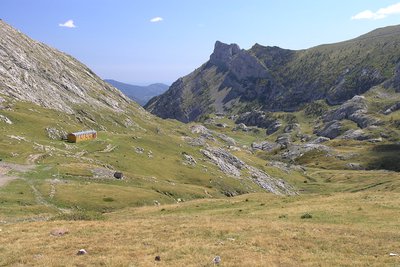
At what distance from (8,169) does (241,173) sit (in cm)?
8966

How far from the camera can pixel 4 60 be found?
177 m

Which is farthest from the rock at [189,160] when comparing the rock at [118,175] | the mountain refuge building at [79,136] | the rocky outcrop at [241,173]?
the rock at [118,175]

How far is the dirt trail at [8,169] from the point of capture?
69.8 meters

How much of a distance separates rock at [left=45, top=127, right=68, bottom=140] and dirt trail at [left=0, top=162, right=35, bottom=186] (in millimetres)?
40076

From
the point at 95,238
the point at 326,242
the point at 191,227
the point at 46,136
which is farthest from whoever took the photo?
the point at 46,136

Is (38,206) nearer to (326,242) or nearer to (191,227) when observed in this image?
(191,227)

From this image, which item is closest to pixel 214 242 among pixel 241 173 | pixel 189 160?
pixel 189 160

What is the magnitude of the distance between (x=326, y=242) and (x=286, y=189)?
421 ft

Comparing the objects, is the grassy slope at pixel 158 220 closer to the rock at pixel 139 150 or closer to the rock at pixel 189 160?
the rock at pixel 139 150

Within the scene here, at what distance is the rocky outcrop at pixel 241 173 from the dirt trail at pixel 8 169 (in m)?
74.2

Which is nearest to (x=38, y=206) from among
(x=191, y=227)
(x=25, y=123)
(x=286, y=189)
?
(x=191, y=227)

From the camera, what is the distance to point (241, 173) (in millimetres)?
149875

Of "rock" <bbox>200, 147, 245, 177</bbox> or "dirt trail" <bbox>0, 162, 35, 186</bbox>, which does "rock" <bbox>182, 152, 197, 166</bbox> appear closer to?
"rock" <bbox>200, 147, 245, 177</bbox>

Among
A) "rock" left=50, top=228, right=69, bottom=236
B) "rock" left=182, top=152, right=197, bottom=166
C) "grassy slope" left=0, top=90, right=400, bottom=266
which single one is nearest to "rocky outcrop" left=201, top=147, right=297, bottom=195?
"rock" left=182, top=152, right=197, bottom=166
